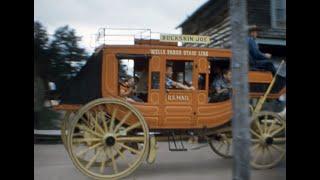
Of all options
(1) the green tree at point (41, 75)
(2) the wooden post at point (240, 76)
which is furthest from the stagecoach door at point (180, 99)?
(2) the wooden post at point (240, 76)

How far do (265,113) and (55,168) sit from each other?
2.78 m

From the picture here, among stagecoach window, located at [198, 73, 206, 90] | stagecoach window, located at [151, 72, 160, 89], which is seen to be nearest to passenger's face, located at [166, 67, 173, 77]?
stagecoach window, located at [151, 72, 160, 89]

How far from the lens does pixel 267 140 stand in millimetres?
7465

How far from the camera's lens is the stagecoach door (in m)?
7.03

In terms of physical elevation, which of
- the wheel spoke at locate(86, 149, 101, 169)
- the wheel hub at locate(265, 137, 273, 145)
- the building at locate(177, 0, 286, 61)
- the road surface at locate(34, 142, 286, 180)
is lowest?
the road surface at locate(34, 142, 286, 180)

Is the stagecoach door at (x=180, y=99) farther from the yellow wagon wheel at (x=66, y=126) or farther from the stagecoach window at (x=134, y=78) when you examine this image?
the yellow wagon wheel at (x=66, y=126)

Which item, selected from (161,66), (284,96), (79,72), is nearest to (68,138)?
(79,72)

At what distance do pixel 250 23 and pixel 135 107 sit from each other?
417 centimetres

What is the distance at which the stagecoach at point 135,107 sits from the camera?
22.4 feet

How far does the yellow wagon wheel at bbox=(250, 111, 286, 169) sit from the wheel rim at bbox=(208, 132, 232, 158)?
380 mm

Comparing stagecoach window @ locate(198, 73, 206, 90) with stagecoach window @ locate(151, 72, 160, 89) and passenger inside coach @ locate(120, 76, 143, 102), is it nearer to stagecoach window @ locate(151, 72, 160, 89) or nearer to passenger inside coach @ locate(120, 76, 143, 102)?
stagecoach window @ locate(151, 72, 160, 89)

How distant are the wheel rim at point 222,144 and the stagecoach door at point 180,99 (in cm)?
64
